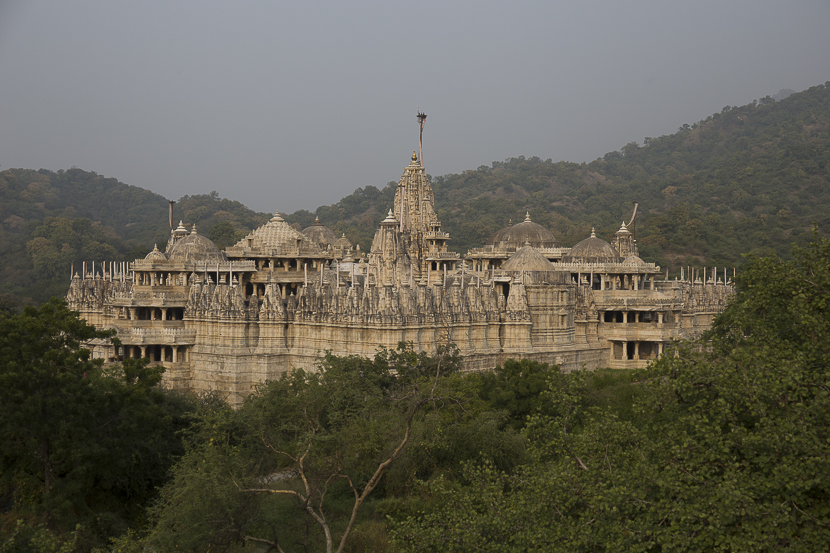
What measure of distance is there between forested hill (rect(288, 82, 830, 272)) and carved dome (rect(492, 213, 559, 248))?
22880 millimetres

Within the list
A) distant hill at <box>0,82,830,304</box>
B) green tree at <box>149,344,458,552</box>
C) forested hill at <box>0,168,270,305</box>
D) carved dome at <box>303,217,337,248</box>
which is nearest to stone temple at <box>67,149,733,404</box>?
carved dome at <box>303,217,337,248</box>

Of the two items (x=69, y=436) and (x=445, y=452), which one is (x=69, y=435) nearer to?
(x=69, y=436)

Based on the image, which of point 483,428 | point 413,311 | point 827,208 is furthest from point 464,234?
point 483,428

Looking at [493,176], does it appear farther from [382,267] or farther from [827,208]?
[382,267]

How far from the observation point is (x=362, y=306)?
41.3m

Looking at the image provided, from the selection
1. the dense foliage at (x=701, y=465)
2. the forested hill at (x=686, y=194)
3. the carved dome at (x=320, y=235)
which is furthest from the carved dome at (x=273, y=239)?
the forested hill at (x=686, y=194)

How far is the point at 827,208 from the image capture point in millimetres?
105000

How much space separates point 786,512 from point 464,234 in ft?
349

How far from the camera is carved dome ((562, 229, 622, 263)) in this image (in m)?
57.8

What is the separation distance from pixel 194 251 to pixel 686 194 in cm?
10068

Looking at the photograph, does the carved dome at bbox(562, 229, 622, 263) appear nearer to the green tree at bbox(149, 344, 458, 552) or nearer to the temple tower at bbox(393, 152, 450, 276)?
the temple tower at bbox(393, 152, 450, 276)

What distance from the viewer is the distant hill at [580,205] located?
3910 inches

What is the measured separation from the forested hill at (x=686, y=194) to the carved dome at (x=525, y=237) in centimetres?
2288

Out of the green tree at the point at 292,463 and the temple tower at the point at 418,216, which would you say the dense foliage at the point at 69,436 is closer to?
the green tree at the point at 292,463
